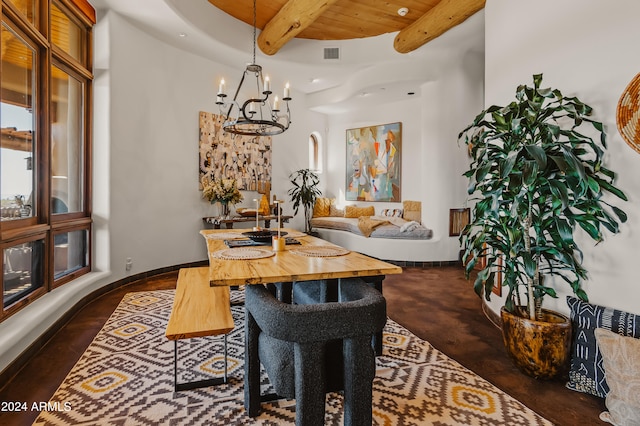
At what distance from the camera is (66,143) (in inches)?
141

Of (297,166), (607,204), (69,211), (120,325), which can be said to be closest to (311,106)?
(297,166)

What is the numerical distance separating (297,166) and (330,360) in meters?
5.53

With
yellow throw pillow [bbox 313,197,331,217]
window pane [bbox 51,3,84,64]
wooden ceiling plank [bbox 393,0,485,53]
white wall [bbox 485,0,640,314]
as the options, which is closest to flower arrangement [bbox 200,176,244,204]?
window pane [bbox 51,3,84,64]

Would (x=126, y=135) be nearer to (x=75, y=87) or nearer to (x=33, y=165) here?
(x=75, y=87)

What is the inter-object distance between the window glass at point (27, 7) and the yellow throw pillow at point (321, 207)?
5.23 meters

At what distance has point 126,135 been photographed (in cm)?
423

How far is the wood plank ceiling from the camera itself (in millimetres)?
4219

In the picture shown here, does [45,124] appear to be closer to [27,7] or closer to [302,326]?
[27,7]

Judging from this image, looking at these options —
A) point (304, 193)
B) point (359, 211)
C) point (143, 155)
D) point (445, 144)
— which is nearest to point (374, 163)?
point (359, 211)

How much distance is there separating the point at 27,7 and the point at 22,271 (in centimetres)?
213

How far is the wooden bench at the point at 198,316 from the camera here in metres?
1.86

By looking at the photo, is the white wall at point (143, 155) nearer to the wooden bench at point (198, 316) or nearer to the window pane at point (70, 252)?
the window pane at point (70, 252)

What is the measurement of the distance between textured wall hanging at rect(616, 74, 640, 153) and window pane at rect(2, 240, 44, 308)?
13.4 ft

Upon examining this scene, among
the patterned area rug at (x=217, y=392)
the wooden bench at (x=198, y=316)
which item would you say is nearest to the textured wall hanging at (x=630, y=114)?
the patterned area rug at (x=217, y=392)
